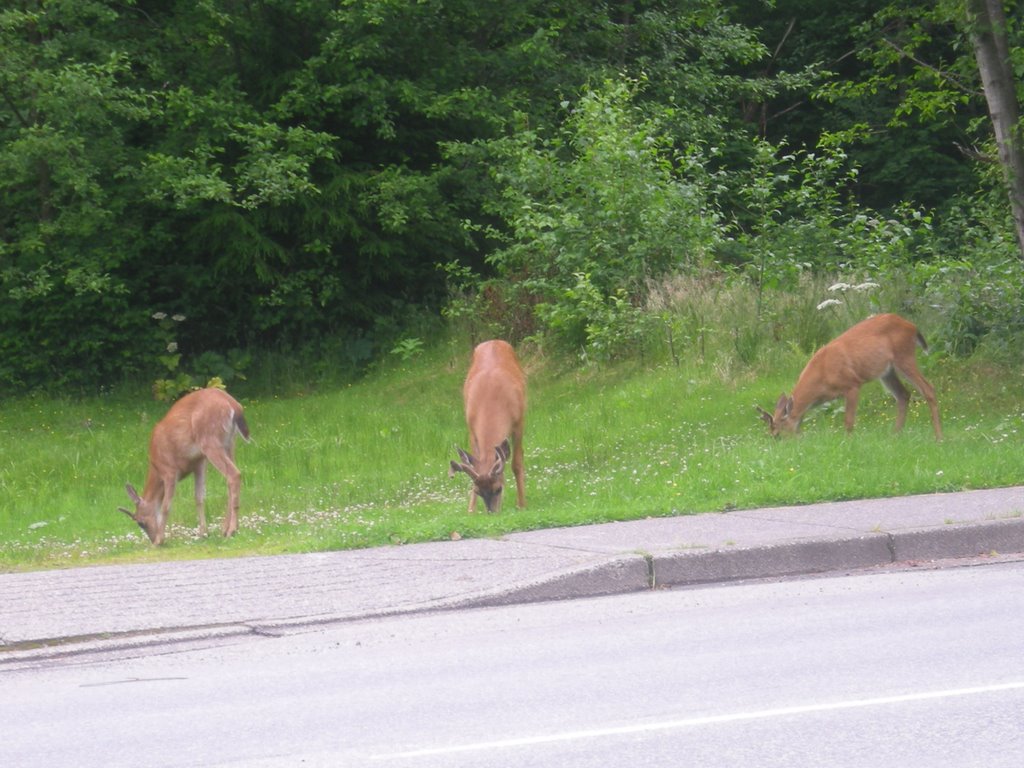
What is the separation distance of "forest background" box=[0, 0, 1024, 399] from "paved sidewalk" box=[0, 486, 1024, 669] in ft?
27.6

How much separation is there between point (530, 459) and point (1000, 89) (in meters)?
7.35

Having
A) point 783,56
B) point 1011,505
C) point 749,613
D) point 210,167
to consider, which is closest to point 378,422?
point 210,167

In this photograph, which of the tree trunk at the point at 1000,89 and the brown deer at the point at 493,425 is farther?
the tree trunk at the point at 1000,89

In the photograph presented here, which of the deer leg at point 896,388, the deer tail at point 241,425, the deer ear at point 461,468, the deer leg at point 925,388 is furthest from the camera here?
the deer leg at point 896,388

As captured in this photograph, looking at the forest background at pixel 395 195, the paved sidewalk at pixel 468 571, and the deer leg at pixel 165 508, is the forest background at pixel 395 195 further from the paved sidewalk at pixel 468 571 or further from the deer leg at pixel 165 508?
the paved sidewalk at pixel 468 571

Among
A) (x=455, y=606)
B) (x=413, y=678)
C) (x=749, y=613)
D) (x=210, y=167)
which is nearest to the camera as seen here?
(x=413, y=678)

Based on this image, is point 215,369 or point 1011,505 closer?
point 1011,505

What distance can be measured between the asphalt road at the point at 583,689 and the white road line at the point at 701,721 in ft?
0.05

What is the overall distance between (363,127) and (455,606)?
18.5 meters

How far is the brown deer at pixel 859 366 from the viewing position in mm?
16562

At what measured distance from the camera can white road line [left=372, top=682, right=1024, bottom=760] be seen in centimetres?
598

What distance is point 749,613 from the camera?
28.7 ft

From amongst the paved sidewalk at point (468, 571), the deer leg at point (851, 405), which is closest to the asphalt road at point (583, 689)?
the paved sidewalk at point (468, 571)

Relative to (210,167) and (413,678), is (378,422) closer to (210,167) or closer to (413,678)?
(210,167)
